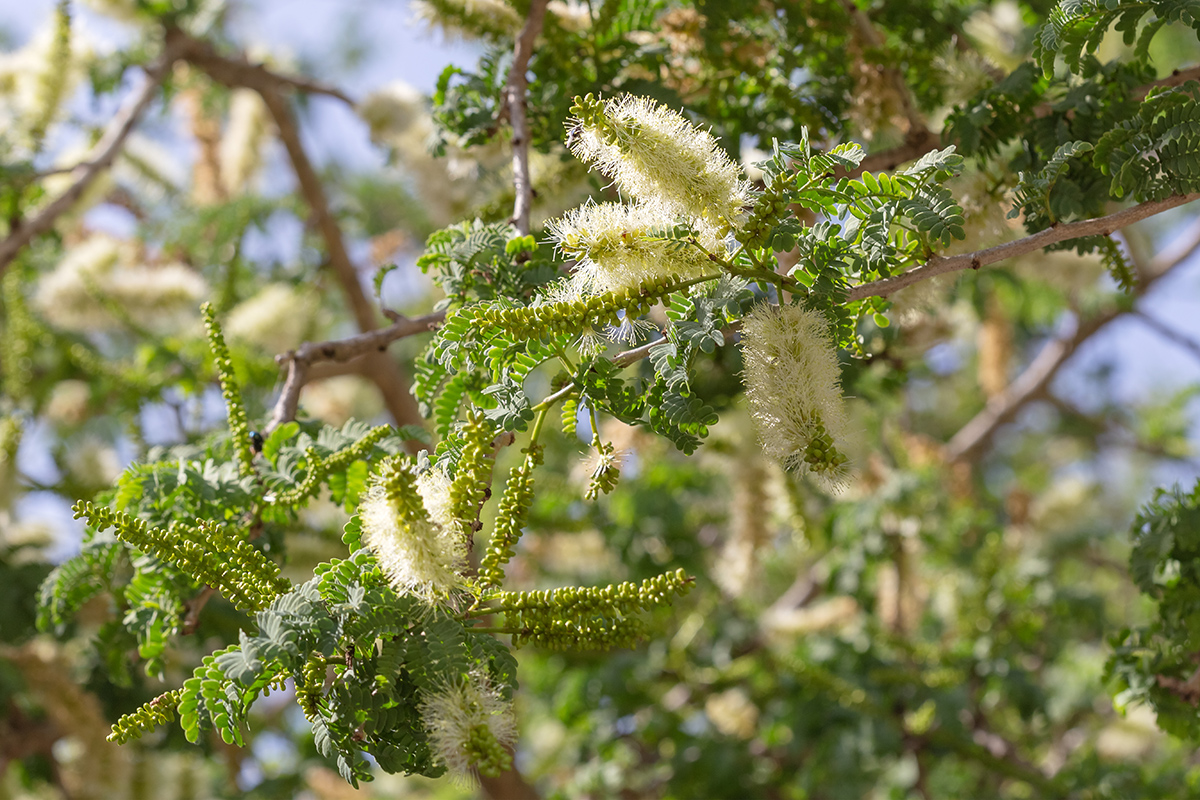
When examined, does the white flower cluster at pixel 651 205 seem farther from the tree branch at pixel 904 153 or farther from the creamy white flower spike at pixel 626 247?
the tree branch at pixel 904 153

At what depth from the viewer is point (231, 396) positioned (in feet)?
5.53

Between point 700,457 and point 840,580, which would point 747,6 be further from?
point 840,580

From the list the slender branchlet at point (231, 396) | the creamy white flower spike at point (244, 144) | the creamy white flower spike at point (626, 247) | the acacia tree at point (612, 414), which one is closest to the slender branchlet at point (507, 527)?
the acacia tree at point (612, 414)

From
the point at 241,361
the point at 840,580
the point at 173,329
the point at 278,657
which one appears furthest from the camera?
the point at 173,329

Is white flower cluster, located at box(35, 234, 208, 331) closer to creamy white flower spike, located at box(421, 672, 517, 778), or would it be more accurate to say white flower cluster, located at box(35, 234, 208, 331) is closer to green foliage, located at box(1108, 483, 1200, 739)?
creamy white flower spike, located at box(421, 672, 517, 778)

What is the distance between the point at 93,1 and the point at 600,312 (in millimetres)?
2876

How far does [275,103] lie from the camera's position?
3.70 meters

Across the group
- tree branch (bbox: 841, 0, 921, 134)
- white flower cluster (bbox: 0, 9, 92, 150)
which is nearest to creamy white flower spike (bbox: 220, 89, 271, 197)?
white flower cluster (bbox: 0, 9, 92, 150)

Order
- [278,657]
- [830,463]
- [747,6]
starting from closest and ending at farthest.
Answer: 1. [278,657]
2. [830,463]
3. [747,6]

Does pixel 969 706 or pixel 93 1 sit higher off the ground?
pixel 93 1

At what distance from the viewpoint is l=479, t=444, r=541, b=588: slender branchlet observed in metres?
1.22

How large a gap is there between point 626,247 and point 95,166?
81.1 inches

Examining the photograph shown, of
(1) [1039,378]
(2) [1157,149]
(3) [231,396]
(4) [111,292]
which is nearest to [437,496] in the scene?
(3) [231,396]

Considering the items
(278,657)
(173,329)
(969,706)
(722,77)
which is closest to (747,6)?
(722,77)
